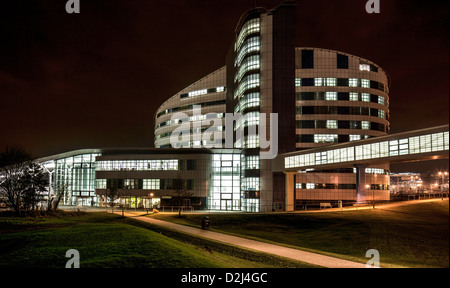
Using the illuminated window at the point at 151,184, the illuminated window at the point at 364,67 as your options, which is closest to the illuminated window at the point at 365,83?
the illuminated window at the point at 364,67

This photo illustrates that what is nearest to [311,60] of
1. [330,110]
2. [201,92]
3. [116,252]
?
[330,110]

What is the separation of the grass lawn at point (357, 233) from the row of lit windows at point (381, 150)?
7.25 m

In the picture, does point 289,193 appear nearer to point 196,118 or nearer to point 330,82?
point 330,82

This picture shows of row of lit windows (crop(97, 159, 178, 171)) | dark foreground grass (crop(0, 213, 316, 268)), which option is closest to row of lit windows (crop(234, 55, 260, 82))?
row of lit windows (crop(97, 159, 178, 171))

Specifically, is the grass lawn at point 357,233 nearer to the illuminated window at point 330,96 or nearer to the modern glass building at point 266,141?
the modern glass building at point 266,141

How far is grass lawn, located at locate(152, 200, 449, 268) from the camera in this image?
22.5 m

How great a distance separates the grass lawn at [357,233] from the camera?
22453 mm

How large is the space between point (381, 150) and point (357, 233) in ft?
36.4

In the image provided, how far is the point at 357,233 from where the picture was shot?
30062 mm

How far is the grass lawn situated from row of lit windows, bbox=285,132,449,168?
23.8 ft
